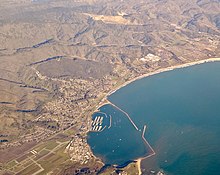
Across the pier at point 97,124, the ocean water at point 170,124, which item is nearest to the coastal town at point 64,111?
the pier at point 97,124

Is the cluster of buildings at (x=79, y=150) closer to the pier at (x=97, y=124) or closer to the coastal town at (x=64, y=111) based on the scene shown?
the coastal town at (x=64, y=111)

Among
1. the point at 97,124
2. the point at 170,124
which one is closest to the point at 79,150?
the point at 97,124

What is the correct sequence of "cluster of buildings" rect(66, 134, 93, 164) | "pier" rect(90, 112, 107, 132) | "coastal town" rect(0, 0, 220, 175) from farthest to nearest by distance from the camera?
"pier" rect(90, 112, 107, 132), "cluster of buildings" rect(66, 134, 93, 164), "coastal town" rect(0, 0, 220, 175)

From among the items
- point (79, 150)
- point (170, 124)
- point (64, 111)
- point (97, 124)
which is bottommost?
point (79, 150)

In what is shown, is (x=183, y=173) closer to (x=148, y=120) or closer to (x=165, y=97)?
(x=148, y=120)

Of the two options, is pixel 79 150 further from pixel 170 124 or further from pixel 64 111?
pixel 64 111

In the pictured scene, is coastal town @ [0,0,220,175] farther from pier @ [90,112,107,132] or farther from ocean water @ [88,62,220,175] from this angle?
ocean water @ [88,62,220,175]

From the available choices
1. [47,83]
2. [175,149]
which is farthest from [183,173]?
→ [47,83]

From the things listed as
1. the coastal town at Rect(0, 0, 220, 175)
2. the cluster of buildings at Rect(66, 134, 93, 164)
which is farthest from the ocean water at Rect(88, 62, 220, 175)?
the cluster of buildings at Rect(66, 134, 93, 164)

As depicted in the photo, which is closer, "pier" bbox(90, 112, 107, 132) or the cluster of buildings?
the cluster of buildings
